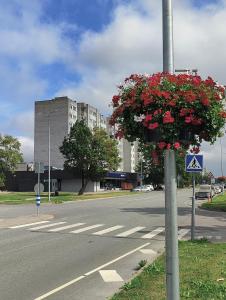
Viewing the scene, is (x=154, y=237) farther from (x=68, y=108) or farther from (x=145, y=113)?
(x=68, y=108)

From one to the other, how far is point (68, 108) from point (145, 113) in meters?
130

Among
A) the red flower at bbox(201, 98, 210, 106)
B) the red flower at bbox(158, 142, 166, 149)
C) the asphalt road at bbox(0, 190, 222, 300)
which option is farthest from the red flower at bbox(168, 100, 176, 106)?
the asphalt road at bbox(0, 190, 222, 300)

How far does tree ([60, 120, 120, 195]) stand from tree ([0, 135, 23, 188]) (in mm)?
6771

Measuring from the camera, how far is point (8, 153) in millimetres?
78250

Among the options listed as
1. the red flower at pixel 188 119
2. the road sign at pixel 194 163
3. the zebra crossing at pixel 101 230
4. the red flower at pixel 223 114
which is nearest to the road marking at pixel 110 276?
the red flower at pixel 223 114

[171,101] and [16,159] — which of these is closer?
[171,101]

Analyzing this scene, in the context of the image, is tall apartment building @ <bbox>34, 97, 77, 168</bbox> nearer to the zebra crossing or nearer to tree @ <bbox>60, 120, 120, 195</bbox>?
tree @ <bbox>60, 120, 120, 195</bbox>

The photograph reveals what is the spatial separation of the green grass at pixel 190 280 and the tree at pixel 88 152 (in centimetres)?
6459

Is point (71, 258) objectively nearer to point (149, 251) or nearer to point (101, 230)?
point (149, 251)

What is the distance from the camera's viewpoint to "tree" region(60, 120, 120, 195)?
256ft

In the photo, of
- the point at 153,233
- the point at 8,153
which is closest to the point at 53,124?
the point at 8,153

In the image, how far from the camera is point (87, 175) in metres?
79.8

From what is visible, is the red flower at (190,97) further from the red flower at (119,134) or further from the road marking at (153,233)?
the road marking at (153,233)

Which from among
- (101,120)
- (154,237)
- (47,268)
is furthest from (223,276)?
(101,120)
